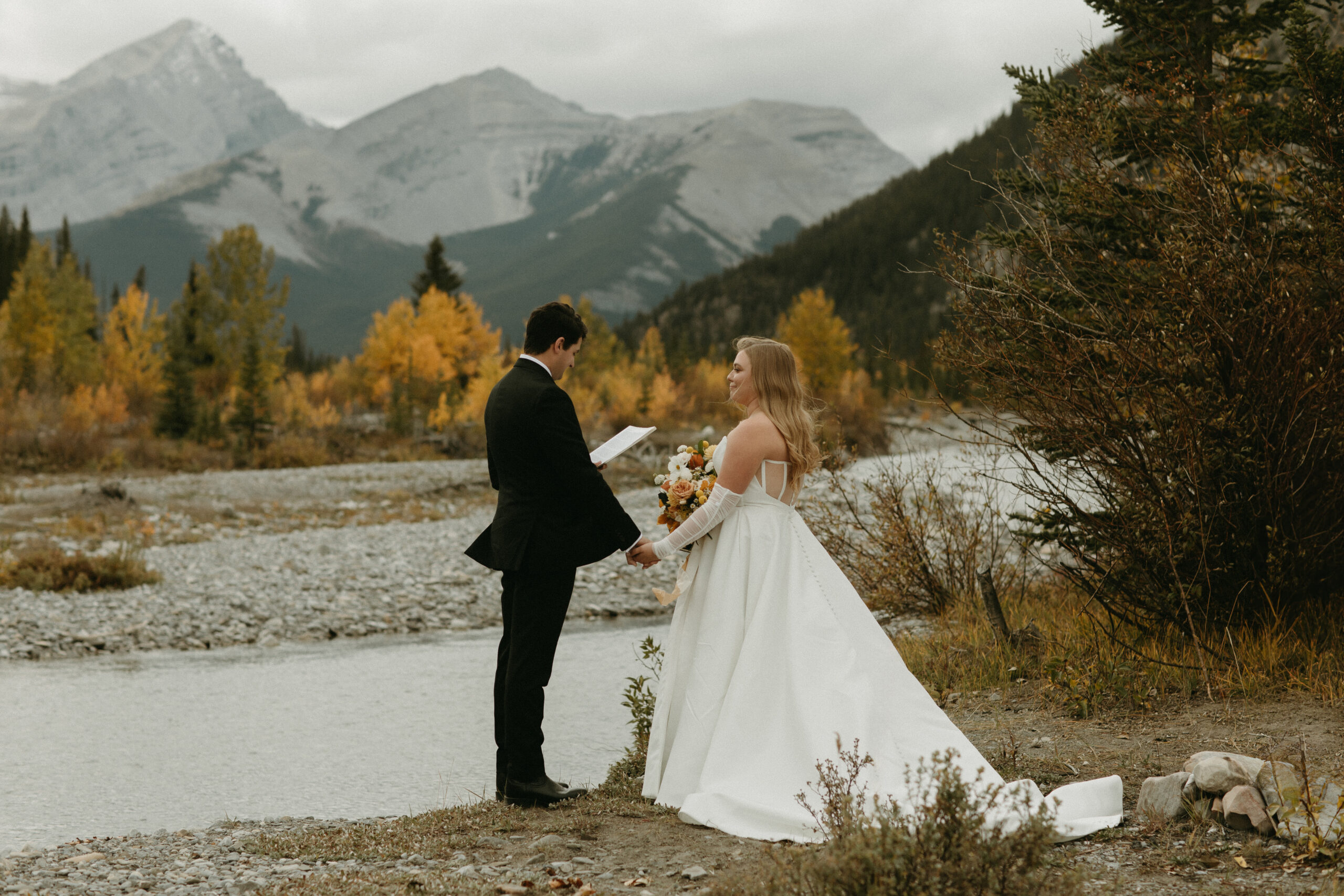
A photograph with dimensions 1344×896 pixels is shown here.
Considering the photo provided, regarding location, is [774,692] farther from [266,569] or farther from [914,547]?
[266,569]

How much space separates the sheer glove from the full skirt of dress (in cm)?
11

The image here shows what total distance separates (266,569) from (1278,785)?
1378 cm

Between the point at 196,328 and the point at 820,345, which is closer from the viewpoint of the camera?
the point at 196,328

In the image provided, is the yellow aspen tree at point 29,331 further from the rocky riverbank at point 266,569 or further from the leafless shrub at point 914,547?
the leafless shrub at point 914,547

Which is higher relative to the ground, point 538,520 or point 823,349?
point 823,349

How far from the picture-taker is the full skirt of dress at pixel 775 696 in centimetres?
461

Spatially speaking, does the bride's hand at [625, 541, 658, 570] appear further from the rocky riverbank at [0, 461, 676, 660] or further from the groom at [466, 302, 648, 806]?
the rocky riverbank at [0, 461, 676, 660]

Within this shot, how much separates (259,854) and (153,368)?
119ft

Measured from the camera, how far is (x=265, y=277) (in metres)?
38.0

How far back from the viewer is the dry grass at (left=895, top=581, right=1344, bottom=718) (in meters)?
6.27

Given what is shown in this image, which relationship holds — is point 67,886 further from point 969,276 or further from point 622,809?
point 969,276

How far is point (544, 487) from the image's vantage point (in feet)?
16.8

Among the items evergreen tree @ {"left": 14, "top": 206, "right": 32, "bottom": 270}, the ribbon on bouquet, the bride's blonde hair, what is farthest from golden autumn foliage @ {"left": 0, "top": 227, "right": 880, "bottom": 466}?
the bride's blonde hair

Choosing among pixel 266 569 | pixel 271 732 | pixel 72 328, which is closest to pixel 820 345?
pixel 72 328
